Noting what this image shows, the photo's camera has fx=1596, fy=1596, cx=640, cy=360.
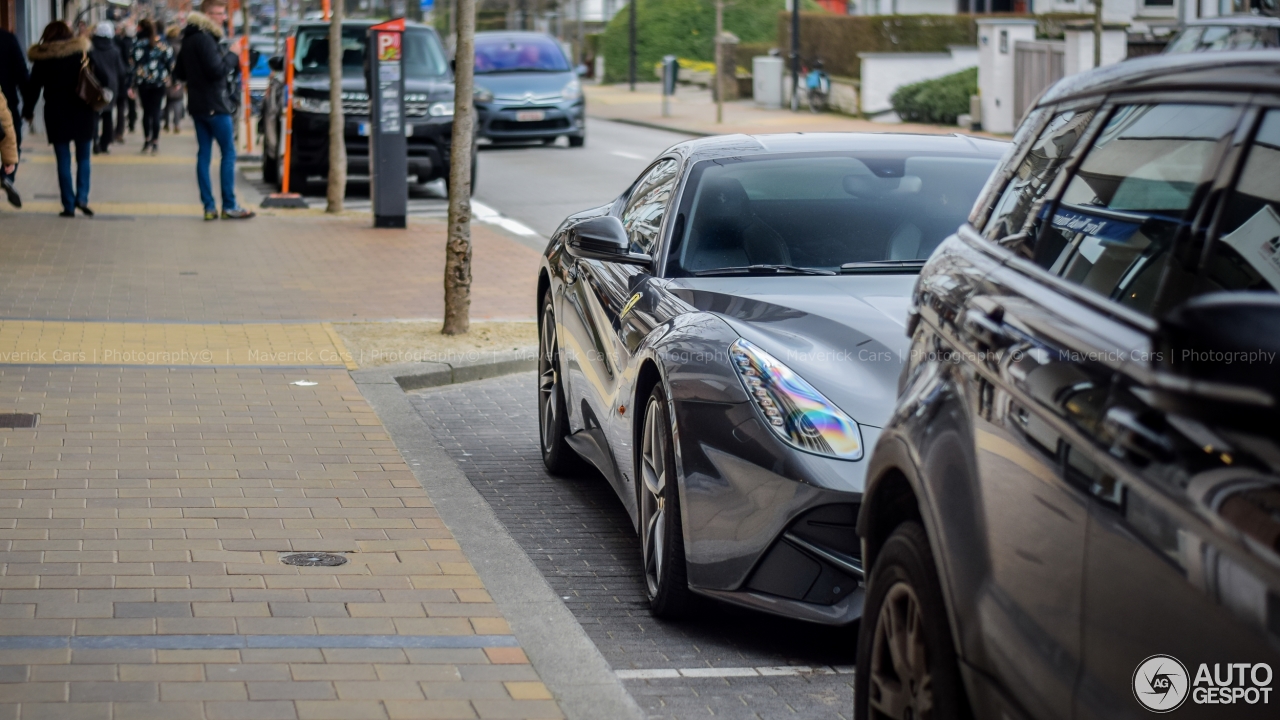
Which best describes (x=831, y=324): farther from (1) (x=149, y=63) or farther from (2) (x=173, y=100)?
(2) (x=173, y=100)

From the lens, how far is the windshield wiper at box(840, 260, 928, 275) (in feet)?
18.7

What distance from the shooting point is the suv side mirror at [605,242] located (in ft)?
19.0

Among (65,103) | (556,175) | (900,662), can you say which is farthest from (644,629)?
(556,175)

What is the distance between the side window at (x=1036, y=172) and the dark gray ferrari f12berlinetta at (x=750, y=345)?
1.18 m

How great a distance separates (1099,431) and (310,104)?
18.4m

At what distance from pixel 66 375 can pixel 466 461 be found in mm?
2547

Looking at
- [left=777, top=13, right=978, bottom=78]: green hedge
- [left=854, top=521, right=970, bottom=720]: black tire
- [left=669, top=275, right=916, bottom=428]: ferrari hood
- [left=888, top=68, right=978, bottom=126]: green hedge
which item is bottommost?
[left=854, top=521, right=970, bottom=720]: black tire

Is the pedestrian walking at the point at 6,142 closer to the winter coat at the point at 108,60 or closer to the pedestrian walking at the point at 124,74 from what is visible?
the winter coat at the point at 108,60

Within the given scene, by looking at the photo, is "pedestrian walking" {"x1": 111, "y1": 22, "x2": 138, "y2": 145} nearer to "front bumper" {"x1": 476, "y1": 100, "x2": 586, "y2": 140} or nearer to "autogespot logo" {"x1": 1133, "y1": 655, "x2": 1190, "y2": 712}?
"front bumper" {"x1": 476, "y1": 100, "x2": 586, "y2": 140}

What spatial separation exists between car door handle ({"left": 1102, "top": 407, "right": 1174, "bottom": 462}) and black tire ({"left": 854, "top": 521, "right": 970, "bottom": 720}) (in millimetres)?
707

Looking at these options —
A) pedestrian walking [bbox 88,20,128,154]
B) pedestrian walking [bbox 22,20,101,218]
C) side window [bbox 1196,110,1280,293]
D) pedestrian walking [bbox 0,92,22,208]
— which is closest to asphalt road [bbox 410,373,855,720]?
side window [bbox 1196,110,1280,293]

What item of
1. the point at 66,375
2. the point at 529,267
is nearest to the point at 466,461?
the point at 66,375

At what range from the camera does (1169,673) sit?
2191 mm

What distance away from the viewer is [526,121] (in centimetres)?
2827
